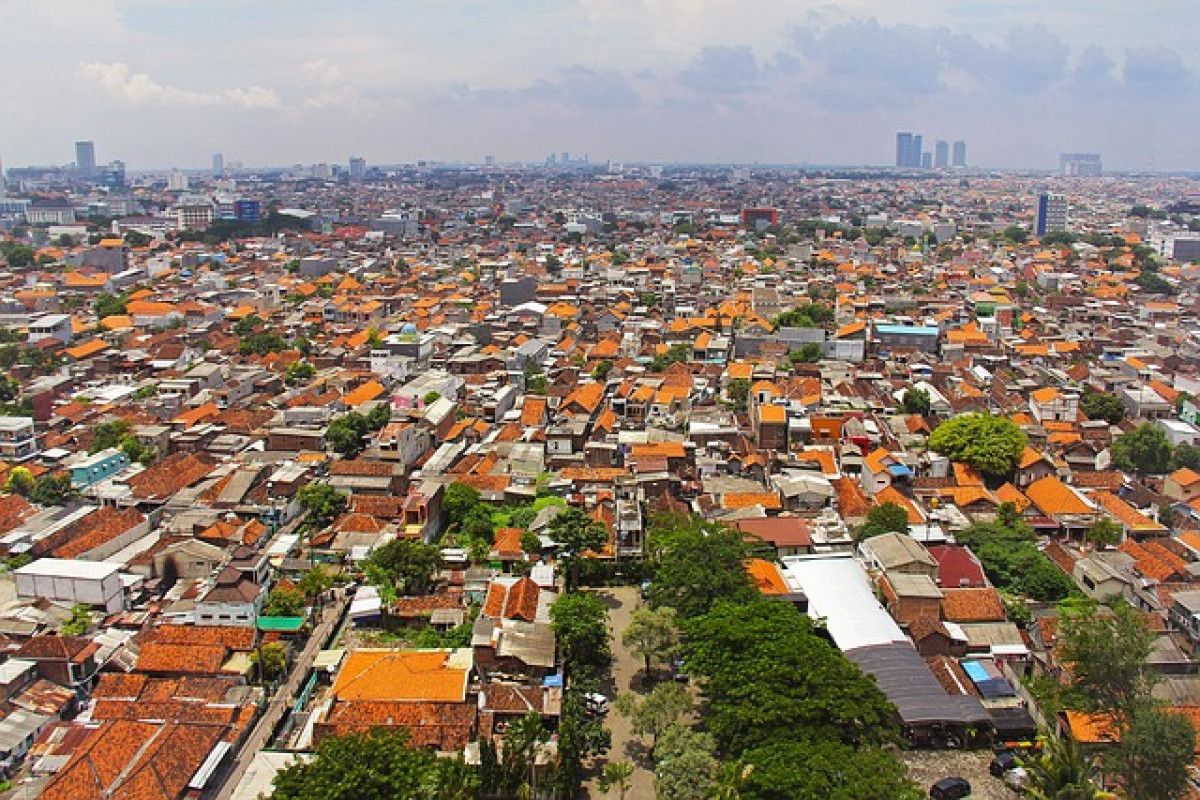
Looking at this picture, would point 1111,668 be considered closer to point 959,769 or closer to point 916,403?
point 959,769

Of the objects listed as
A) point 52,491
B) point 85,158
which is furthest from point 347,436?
point 85,158

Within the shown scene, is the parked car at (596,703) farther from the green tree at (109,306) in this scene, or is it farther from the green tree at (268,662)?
the green tree at (109,306)

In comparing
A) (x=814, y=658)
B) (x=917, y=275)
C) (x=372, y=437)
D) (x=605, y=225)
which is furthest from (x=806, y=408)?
(x=605, y=225)

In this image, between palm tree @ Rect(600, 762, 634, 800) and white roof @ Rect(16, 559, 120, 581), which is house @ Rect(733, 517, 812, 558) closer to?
palm tree @ Rect(600, 762, 634, 800)

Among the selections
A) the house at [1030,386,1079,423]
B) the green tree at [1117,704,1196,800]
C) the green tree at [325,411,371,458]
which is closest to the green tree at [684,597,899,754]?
the green tree at [1117,704,1196,800]

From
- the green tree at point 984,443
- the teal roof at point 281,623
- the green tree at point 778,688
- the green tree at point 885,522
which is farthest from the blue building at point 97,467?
the green tree at point 984,443

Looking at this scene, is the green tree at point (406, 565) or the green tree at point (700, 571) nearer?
the green tree at point (700, 571)
